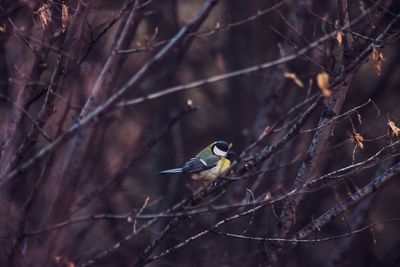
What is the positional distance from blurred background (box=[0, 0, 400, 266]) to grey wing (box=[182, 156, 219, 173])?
0.47 metres

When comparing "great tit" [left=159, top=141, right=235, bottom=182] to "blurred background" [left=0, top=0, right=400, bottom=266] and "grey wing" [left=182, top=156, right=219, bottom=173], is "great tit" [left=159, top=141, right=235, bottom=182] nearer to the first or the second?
"grey wing" [left=182, top=156, right=219, bottom=173]

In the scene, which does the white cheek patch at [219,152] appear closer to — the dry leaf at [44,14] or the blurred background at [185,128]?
the blurred background at [185,128]

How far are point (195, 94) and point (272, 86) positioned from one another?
10.5 ft

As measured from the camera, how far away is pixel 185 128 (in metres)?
10.6

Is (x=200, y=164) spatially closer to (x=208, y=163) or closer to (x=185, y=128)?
(x=208, y=163)

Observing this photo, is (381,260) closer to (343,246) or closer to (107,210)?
(343,246)

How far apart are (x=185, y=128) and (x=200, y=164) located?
4440mm

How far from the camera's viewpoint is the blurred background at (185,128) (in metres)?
4.38

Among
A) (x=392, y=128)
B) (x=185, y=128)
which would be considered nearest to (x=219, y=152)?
(x=392, y=128)

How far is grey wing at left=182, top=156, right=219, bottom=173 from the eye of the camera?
19.9 ft

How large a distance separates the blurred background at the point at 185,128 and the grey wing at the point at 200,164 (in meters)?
0.47

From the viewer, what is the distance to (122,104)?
2.90 metres

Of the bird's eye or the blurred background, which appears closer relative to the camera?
the blurred background

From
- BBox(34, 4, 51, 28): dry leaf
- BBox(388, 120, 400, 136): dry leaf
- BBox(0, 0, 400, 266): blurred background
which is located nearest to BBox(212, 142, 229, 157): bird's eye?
BBox(0, 0, 400, 266): blurred background
